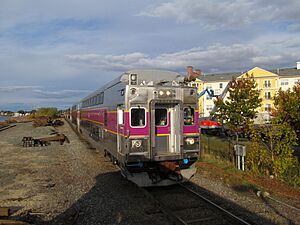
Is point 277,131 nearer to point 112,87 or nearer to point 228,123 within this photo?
point 112,87

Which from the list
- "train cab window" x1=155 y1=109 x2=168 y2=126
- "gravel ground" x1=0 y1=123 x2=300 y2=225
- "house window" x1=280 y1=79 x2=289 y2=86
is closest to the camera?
"gravel ground" x1=0 y1=123 x2=300 y2=225

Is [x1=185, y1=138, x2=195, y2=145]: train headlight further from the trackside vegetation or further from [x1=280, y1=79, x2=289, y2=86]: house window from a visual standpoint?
[x1=280, y1=79, x2=289, y2=86]: house window

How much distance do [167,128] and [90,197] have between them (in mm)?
2963

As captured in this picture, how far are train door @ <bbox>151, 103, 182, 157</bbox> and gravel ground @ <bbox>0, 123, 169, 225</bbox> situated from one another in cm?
154

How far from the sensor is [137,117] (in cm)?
841

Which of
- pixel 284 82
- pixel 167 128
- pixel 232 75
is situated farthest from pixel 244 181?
pixel 284 82

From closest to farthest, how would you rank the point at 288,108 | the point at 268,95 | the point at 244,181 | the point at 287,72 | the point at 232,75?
the point at 244,181 < the point at 288,108 < the point at 268,95 < the point at 287,72 < the point at 232,75

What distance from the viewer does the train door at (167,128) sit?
28.8 feet

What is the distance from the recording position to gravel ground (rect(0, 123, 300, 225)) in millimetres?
6590

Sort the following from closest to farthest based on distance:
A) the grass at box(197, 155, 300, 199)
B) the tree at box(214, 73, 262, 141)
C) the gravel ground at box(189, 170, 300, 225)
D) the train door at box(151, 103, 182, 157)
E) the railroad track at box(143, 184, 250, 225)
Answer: the railroad track at box(143, 184, 250, 225), the gravel ground at box(189, 170, 300, 225), the grass at box(197, 155, 300, 199), the train door at box(151, 103, 182, 157), the tree at box(214, 73, 262, 141)

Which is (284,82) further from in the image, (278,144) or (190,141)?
(190,141)

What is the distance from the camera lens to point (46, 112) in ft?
180

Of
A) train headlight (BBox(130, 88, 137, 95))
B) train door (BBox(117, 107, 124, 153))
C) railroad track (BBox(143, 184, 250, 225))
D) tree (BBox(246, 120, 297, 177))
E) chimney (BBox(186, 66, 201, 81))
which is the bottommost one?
railroad track (BBox(143, 184, 250, 225))

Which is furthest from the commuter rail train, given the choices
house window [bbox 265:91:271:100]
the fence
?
house window [bbox 265:91:271:100]
